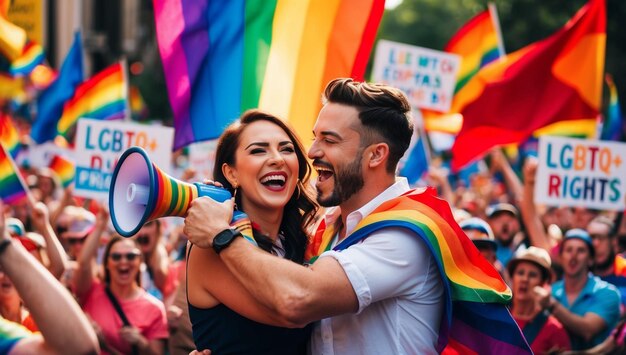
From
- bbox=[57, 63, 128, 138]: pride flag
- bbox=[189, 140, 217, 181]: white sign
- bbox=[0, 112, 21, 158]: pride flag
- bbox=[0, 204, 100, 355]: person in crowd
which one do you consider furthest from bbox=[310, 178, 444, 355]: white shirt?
bbox=[0, 112, 21, 158]: pride flag

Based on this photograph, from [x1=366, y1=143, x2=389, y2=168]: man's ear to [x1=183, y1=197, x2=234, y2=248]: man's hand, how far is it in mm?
623

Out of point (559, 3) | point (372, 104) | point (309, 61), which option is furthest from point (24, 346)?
point (559, 3)

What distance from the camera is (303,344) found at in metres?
4.15

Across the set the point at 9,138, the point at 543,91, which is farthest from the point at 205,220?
the point at 9,138

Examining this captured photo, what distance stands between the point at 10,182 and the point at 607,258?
4.80 meters

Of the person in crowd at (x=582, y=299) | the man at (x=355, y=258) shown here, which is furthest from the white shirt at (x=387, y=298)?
the person in crowd at (x=582, y=299)

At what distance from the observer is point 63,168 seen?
14.3 metres

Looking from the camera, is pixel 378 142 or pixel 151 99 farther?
pixel 151 99

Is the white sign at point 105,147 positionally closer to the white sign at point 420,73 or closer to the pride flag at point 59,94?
the white sign at point 420,73

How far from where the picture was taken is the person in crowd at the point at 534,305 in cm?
700

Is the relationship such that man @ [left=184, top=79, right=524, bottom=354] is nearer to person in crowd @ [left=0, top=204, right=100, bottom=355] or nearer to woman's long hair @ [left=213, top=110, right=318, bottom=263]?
woman's long hair @ [left=213, top=110, right=318, bottom=263]

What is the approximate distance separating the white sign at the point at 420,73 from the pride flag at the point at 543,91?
115cm

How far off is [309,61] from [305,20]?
0.90 ft

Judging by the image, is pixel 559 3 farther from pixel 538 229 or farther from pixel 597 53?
pixel 538 229
